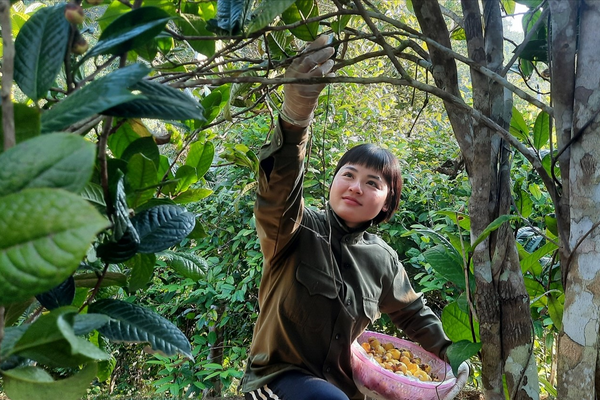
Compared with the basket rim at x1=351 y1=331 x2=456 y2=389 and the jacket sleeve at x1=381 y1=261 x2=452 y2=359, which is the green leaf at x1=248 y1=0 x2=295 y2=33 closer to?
the basket rim at x1=351 y1=331 x2=456 y2=389

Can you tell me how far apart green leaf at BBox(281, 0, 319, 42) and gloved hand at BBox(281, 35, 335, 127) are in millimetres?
28

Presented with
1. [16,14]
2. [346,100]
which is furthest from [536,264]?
[346,100]

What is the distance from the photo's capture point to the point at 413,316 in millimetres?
1861

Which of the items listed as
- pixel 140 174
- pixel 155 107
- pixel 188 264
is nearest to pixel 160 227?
pixel 140 174

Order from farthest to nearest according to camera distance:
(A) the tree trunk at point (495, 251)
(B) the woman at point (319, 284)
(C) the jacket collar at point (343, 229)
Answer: (C) the jacket collar at point (343, 229) < (B) the woman at point (319, 284) < (A) the tree trunk at point (495, 251)

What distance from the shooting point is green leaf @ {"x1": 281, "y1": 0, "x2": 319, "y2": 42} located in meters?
0.89

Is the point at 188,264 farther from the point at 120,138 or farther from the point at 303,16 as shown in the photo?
the point at 303,16

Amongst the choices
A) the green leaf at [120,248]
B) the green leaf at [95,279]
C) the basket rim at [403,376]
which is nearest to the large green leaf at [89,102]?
the green leaf at [120,248]

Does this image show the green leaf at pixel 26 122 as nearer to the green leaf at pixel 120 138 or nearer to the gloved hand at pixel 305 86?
the green leaf at pixel 120 138

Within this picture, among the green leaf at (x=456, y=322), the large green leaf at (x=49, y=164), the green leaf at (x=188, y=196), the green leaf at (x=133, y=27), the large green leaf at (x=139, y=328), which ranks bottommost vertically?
the green leaf at (x=456, y=322)

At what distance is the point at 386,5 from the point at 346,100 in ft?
3.88

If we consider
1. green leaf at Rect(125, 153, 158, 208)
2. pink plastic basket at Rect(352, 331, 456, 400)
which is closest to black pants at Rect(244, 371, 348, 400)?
pink plastic basket at Rect(352, 331, 456, 400)

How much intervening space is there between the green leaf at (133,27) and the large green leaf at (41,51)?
1.0 inches

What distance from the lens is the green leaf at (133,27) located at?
1.49ft
